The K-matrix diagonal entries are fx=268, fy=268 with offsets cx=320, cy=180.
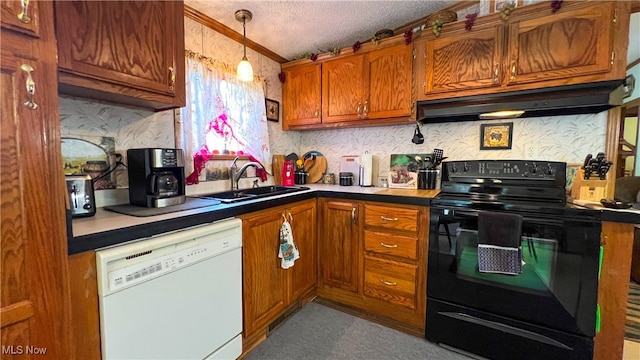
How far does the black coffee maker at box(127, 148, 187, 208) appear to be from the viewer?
1.43 meters

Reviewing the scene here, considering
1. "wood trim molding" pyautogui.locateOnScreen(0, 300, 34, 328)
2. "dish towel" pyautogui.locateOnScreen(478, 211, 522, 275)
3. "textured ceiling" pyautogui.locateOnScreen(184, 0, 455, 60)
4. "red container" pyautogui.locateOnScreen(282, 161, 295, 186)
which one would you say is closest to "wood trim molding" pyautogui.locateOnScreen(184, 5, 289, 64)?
"textured ceiling" pyautogui.locateOnScreen(184, 0, 455, 60)

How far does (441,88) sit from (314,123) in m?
1.14

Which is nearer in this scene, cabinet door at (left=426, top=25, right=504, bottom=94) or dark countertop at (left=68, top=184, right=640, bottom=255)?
dark countertop at (left=68, top=184, right=640, bottom=255)

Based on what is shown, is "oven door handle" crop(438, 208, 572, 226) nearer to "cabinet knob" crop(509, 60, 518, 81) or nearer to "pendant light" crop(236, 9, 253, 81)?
"cabinet knob" crop(509, 60, 518, 81)

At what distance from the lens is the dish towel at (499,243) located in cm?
152

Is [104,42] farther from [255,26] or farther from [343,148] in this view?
[343,148]

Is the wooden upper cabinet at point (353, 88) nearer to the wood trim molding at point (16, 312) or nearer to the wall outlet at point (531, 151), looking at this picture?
the wall outlet at point (531, 151)

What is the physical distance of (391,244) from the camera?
193 centimetres

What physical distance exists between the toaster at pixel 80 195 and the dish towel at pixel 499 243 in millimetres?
2059

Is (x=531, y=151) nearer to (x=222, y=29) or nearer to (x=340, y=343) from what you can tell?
(x=340, y=343)

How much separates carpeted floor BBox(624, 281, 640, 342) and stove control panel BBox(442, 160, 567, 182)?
1.12m

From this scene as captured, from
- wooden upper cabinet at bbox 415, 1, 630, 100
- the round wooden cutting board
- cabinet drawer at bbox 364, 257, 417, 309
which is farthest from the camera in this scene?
the round wooden cutting board

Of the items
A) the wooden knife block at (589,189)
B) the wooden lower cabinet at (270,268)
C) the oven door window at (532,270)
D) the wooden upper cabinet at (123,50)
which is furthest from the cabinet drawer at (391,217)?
the wooden upper cabinet at (123,50)

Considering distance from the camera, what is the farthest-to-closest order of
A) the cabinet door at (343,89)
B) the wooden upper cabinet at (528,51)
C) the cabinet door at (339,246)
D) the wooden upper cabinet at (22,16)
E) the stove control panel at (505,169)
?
the cabinet door at (343,89) < the cabinet door at (339,246) < the stove control panel at (505,169) < the wooden upper cabinet at (528,51) < the wooden upper cabinet at (22,16)
